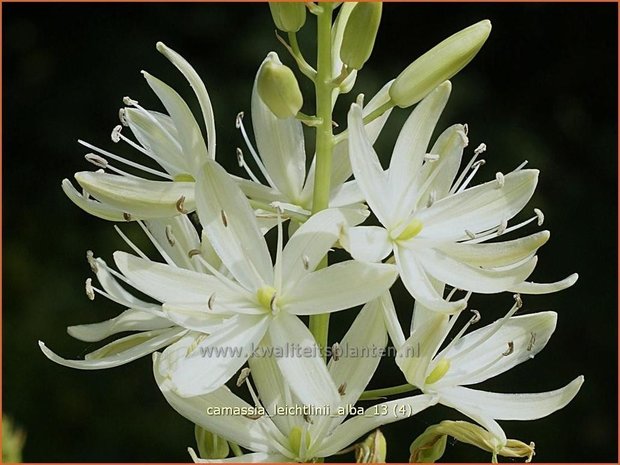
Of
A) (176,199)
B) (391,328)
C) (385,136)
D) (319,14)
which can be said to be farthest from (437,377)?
(385,136)

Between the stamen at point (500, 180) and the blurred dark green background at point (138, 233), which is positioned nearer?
the stamen at point (500, 180)

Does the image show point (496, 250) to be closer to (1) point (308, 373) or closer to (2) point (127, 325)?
(1) point (308, 373)

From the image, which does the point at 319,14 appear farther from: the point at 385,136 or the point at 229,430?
the point at 385,136

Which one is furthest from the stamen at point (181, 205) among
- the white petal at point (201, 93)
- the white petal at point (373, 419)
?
the white petal at point (373, 419)

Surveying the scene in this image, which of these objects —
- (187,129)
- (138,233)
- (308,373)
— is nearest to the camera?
(308,373)

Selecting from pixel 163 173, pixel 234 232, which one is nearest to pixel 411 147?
pixel 234 232

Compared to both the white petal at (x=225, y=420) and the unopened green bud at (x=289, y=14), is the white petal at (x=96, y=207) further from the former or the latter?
the unopened green bud at (x=289, y=14)
